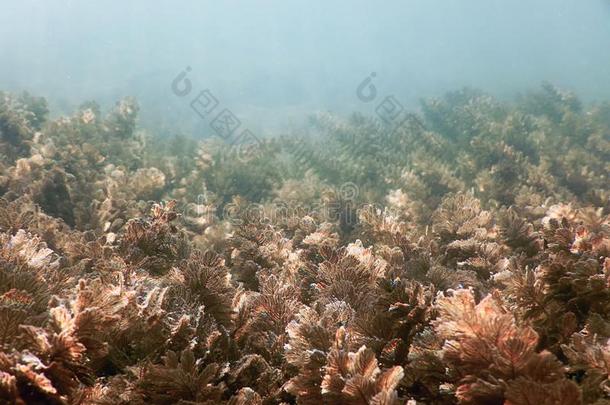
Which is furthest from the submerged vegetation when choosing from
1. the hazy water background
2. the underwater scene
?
the hazy water background

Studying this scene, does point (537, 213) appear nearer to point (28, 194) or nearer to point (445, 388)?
point (445, 388)

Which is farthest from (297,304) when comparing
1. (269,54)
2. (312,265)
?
(269,54)

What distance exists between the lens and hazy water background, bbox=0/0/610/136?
1103 inches

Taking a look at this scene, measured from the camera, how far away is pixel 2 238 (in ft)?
7.34

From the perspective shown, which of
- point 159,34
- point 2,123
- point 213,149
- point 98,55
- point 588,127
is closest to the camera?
point 2,123

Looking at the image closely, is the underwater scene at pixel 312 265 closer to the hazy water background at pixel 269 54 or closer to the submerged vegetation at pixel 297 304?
the submerged vegetation at pixel 297 304

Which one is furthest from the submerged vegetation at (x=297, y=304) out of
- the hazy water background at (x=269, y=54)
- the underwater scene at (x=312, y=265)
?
the hazy water background at (x=269, y=54)

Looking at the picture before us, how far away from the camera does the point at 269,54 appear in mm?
66812

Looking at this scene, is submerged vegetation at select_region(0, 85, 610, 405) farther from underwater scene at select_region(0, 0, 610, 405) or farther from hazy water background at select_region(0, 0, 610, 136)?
hazy water background at select_region(0, 0, 610, 136)

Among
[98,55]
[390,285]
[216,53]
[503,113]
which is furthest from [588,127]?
[216,53]

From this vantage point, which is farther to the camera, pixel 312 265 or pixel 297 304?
pixel 312 265

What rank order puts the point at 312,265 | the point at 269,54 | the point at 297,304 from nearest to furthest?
the point at 297,304 < the point at 312,265 < the point at 269,54

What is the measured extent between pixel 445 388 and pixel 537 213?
378 cm

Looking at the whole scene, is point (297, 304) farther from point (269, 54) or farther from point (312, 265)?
point (269, 54)
